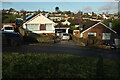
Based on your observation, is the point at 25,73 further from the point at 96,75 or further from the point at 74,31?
the point at 74,31

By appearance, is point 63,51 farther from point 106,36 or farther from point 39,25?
point 39,25

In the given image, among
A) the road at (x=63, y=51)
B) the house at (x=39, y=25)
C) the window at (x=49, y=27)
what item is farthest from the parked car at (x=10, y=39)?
the window at (x=49, y=27)

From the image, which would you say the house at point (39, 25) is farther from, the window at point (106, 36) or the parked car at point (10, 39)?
the parked car at point (10, 39)

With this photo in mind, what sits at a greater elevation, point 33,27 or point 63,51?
point 33,27

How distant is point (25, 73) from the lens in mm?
6004

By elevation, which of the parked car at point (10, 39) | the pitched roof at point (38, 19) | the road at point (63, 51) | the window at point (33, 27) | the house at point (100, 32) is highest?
the pitched roof at point (38, 19)

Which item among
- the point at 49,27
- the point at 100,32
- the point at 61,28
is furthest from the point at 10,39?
the point at 61,28

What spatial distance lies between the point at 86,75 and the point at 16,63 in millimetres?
3073

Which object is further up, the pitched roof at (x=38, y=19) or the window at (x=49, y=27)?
the pitched roof at (x=38, y=19)

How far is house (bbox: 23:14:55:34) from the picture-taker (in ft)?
114

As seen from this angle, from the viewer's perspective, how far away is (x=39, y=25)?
35.3 metres

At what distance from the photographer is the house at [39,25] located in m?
34.8

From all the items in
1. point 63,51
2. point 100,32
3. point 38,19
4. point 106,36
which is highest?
point 38,19

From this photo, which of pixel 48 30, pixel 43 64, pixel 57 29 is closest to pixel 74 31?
pixel 57 29
